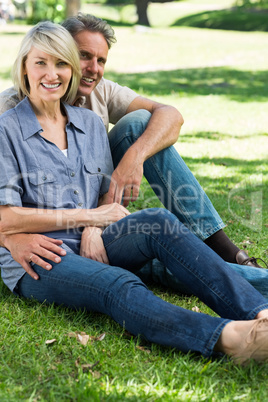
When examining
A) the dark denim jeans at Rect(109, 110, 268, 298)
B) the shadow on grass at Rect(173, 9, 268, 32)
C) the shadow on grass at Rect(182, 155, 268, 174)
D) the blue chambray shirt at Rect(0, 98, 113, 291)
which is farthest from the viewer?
the shadow on grass at Rect(173, 9, 268, 32)

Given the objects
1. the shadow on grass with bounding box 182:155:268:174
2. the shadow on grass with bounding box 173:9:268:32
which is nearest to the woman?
the shadow on grass with bounding box 182:155:268:174

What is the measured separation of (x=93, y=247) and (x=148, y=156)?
2.55 feet

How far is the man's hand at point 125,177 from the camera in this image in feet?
10.7

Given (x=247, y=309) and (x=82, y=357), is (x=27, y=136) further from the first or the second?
(x=247, y=309)

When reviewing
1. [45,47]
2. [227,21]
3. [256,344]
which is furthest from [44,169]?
[227,21]

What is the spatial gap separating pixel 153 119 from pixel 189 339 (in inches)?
65.7

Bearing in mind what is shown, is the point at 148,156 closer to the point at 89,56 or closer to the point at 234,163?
the point at 89,56

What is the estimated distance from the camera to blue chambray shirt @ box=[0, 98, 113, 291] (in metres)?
2.85

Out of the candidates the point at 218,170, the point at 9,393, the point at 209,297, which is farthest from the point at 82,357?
the point at 218,170

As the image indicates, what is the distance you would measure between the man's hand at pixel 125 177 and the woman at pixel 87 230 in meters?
0.07

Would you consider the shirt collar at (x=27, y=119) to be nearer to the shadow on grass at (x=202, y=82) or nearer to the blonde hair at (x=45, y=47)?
the blonde hair at (x=45, y=47)

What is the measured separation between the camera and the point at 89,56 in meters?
3.45

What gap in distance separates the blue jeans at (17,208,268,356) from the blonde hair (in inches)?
39.1

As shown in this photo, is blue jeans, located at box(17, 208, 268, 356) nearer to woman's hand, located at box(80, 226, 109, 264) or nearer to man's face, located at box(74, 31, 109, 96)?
woman's hand, located at box(80, 226, 109, 264)
